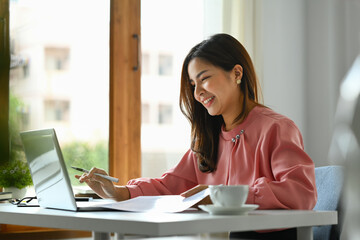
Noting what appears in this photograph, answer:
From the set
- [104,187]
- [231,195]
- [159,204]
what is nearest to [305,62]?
[104,187]

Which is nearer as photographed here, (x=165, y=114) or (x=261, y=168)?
(x=261, y=168)

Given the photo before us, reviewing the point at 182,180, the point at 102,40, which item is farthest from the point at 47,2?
the point at 182,180

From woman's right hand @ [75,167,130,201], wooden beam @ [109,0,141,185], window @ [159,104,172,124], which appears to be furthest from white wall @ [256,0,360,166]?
woman's right hand @ [75,167,130,201]

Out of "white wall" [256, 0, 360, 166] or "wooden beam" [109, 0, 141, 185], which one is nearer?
"wooden beam" [109, 0, 141, 185]

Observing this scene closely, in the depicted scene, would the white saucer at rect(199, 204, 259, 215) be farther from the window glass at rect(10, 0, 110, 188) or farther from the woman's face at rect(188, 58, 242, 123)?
the window glass at rect(10, 0, 110, 188)

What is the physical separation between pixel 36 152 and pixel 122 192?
0.35 meters

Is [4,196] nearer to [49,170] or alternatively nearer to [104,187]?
[104,187]

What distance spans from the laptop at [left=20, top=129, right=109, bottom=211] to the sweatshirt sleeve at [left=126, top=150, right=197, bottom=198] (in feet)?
1.31

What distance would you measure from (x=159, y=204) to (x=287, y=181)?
0.31 meters

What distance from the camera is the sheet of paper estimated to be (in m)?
1.05

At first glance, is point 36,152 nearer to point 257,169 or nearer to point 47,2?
point 257,169

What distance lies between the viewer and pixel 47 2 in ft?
9.41

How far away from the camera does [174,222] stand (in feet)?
2.52

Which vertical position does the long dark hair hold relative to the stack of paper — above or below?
above
